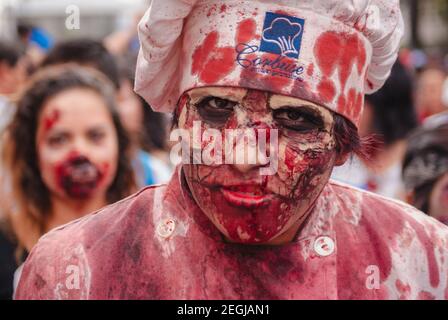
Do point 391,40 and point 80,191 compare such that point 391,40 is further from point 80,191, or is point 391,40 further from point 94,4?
point 94,4

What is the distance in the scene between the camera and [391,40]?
83.7 inches

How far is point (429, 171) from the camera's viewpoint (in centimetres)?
356

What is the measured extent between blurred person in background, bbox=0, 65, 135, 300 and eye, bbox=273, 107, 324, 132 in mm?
1577

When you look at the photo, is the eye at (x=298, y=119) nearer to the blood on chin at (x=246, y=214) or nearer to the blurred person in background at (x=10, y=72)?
the blood on chin at (x=246, y=214)

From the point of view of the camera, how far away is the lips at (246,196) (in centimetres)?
193

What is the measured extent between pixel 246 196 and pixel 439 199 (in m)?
1.71

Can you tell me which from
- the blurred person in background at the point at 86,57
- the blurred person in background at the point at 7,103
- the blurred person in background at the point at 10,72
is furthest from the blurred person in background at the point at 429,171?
the blurred person in background at the point at 10,72

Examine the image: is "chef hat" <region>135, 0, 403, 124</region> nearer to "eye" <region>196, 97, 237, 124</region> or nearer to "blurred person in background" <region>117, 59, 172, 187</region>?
"eye" <region>196, 97, 237, 124</region>

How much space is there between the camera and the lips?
6.34 ft

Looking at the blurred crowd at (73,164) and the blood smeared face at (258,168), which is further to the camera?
the blurred crowd at (73,164)

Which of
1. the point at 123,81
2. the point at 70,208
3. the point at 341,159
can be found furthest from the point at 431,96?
the point at 341,159

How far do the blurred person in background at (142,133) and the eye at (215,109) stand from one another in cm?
189

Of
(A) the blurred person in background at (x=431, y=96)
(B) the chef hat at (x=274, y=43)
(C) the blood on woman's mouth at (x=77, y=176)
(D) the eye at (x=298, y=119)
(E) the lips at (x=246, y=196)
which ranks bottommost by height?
(E) the lips at (x=246, y=196)

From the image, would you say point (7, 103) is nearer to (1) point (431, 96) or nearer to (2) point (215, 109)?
(2) point (215, 109)
